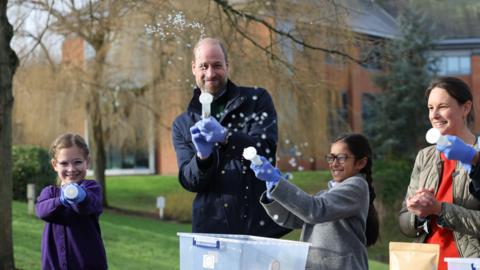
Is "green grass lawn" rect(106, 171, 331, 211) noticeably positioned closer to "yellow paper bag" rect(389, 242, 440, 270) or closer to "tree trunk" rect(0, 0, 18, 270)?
"tree trunk" rect(0, 0, 18, 270)

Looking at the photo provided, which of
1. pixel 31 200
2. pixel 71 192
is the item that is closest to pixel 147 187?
pixel 31 200

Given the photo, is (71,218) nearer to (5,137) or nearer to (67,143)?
(67,143)

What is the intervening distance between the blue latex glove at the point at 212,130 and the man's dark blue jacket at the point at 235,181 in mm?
216

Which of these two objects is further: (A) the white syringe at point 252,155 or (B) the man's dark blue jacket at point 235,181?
(B) the man's dark blue jacket at point 235,181

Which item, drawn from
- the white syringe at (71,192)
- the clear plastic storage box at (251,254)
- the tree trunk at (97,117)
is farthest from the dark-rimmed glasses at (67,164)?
the tree trunk at (97,117)

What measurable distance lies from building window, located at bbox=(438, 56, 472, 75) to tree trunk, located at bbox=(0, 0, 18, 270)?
24.4 m

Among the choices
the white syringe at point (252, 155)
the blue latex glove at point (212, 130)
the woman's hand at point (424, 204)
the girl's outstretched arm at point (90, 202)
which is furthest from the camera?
the girl's outstretched arm at point (90, 202)

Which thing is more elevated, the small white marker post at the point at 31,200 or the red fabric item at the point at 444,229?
the red fabric item at the point at 444,229

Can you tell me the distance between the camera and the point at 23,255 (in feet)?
23.2

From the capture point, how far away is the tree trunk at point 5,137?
557cm

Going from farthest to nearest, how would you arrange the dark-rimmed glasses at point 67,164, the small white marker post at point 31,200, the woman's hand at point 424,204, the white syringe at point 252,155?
the small white marker post at point 31,200, the dark-rimmed glasses at point 67,164, the woman's hand at point 424,204, the white syringe at point 252,155

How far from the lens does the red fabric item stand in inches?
102

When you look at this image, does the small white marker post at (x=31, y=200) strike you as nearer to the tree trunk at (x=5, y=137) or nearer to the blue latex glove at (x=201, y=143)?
the tree trunk at (x=5, y=137)

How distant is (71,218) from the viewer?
9.71 ft
